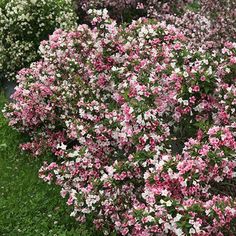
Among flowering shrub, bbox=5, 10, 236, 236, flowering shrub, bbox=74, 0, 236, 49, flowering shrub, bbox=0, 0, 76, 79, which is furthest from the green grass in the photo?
flowering shrub, bbox=74, 0, 236, 49

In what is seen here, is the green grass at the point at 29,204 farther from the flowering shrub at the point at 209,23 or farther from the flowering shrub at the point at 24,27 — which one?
the flowering shrub at the point at 209,23

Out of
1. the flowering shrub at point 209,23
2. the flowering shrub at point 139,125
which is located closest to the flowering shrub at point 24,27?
the flowering shrub at point 209,23

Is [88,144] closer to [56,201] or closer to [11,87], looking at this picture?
[56,201]

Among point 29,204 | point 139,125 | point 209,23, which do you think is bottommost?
point 29,204

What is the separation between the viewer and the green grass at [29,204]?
256 inches

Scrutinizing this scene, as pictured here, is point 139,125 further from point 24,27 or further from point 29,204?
point 24,27

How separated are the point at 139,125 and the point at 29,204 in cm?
201

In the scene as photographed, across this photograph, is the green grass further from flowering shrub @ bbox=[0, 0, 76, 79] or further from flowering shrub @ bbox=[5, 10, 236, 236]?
flowering shrub @ bbox=[0, 0, 76, 79]

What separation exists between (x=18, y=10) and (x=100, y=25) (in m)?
3.82

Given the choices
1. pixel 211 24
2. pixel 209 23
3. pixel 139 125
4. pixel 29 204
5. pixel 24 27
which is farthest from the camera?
pixel 211 24

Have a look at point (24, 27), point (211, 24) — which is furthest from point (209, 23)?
point (24, 27)

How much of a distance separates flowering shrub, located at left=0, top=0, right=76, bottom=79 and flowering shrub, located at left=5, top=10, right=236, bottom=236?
2.38 metres

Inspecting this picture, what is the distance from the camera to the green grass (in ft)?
21.3

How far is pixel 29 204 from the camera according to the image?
695 cm
